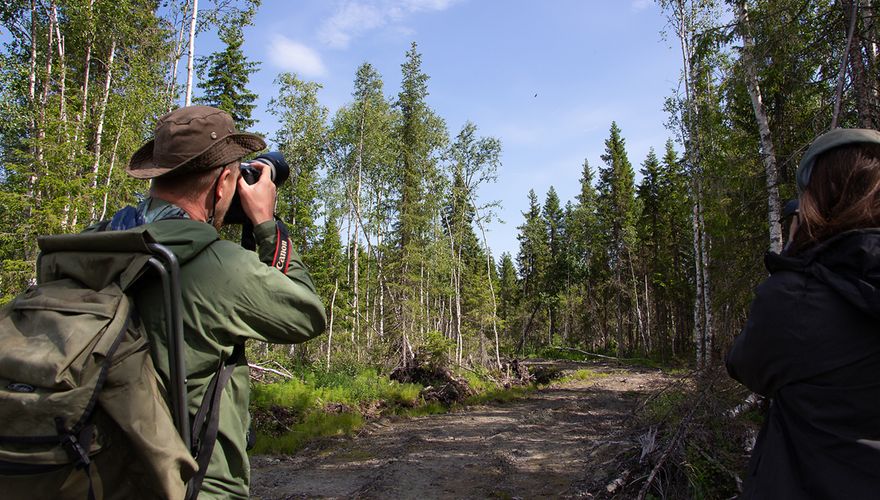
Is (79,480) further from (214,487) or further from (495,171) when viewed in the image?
(495,171)

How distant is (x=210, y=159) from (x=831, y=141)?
183 centimetres

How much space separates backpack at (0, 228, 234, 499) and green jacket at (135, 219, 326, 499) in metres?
0.08

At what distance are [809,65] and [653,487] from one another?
558 cm

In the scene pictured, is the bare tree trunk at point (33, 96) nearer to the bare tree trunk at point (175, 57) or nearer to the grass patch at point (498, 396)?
the bare tree trunk at point (175, 57)

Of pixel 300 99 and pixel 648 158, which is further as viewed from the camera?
pixel 648 158

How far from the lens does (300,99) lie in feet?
77.4

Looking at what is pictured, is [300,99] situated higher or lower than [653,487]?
higher

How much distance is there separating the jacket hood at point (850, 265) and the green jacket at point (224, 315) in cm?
140

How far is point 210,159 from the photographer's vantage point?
1.56 m

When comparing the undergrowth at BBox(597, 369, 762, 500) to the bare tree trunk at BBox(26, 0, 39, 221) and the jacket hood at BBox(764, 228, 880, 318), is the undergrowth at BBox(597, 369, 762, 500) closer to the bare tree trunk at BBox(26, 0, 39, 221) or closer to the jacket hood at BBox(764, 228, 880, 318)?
the jacket hood at BBox(764, 228, 880, 318)

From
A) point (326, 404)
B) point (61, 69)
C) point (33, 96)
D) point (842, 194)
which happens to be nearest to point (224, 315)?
point (842, 194)

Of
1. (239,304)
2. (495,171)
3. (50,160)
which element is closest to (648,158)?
(495,171)

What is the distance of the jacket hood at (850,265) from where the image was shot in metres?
1.33

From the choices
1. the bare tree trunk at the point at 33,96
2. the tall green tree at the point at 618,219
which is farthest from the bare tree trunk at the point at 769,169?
the tall green tree at the point at 618,219
